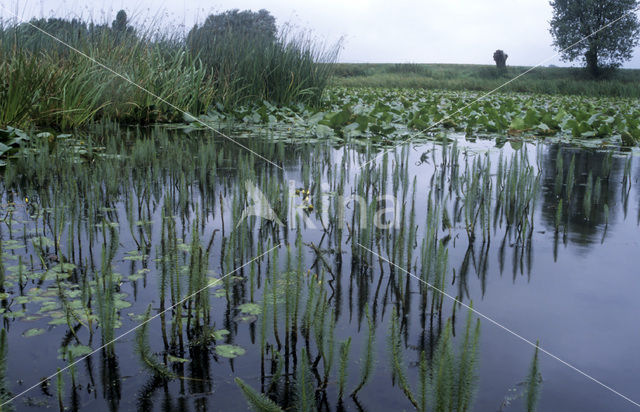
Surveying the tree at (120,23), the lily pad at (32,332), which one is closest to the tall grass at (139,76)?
the tree at (120,23)

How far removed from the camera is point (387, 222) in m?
3.48

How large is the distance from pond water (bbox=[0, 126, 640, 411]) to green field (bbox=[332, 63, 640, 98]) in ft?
52.0

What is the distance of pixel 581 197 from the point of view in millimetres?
4492

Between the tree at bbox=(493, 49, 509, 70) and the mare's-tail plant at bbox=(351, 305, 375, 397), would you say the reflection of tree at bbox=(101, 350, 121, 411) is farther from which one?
the tree at bbox=(493, 49, 509, 70)

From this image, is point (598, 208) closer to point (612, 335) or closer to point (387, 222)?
point (387, 222)

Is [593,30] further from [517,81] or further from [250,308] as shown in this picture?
[250,308]

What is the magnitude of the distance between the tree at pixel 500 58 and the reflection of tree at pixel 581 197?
18057 mm

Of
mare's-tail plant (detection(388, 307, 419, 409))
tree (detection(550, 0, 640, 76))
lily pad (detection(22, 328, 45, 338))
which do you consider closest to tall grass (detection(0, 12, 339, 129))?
lily pad (detection(22, 328, 45, 338))

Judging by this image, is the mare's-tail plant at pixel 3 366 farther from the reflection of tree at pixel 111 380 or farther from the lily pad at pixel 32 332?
the lily pad at pixel 32 332

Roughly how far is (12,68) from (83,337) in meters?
5.30

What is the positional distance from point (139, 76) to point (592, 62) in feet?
68.4

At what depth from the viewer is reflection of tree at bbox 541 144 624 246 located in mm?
3633

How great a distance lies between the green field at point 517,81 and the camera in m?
21.0

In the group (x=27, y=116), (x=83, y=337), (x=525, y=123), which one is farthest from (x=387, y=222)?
(x=525, y=123)
